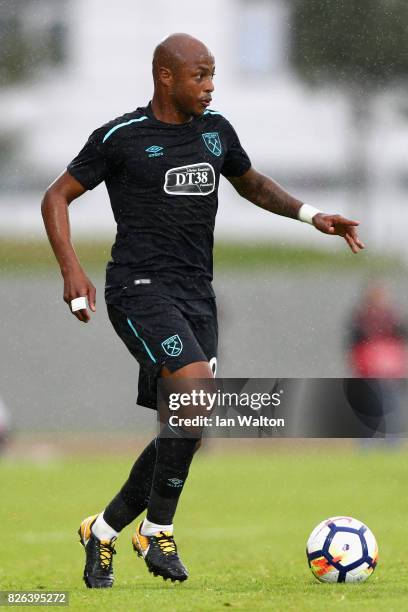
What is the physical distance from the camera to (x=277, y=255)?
72.3 ft

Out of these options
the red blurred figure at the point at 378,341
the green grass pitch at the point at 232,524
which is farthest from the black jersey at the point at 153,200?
the red blurred figure at the point at 378,341

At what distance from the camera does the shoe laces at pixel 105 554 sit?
5.93 meters

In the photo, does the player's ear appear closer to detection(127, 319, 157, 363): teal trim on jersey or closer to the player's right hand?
the player's right hand

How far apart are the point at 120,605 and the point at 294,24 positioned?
18067mm

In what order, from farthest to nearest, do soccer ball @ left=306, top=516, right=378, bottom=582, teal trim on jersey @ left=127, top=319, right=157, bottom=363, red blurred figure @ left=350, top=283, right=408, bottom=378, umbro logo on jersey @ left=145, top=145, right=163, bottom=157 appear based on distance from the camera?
red blurred figure @ left=350, top=283, right=408, bottom=378 → umbro logo on jersey @ left=145, top=145, right=163, bottom=157 → soccer ball @ left=306, top=516, right=378, bottom=582 → teal trim on jersey @ left=127, top=319, right=157, bottom=363

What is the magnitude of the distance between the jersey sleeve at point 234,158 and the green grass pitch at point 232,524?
180 cm

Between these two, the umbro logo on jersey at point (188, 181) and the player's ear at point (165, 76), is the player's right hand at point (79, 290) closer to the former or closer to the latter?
the umbro logo on jersey at point (188, 181)

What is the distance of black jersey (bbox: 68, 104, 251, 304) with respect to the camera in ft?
19.0

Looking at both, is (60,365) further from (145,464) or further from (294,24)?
(145,464)

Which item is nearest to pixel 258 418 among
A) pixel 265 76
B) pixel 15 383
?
pixel 15 383

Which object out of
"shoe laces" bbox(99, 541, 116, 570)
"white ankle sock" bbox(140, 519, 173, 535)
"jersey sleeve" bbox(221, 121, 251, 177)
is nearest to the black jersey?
"jersey sleeve" bbox(221, 121, 251, 177)

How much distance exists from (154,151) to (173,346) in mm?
859

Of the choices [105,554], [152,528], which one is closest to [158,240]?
[152,528]

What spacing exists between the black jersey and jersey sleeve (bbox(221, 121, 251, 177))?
241mm
